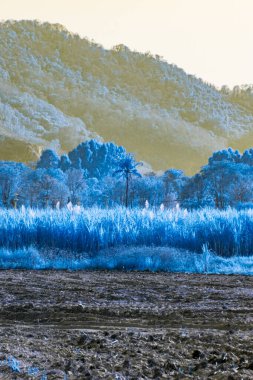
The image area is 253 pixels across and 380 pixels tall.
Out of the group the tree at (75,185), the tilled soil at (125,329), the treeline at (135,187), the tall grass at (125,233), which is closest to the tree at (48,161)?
the treeline at (135,187)

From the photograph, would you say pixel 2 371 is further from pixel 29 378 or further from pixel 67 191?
pixel 67 191

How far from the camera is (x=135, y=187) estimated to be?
68188 mm

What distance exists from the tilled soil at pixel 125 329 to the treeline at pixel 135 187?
39224 mm

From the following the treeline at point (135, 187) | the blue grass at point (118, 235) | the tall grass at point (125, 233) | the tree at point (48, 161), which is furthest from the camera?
the tree at point (48, 161)

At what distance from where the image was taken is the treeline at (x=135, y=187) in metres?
59.2

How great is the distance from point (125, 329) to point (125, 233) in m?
10.8

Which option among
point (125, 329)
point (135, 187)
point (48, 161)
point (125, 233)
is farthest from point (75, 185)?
point (125, 329)

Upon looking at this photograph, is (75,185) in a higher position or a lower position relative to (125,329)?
higher

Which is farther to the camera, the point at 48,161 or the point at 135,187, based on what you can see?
the point at 48,161

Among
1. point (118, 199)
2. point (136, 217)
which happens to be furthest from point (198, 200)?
point (136, 217)

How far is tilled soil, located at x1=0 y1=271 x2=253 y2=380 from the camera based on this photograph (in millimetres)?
4301

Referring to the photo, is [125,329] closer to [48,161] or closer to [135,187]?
[135,187]

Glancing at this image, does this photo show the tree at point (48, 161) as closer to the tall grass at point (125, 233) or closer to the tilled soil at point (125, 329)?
the tall grass at point (125, 233)

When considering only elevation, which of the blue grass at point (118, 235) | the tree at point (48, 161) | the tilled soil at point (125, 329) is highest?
the tree at point (48, 161)
